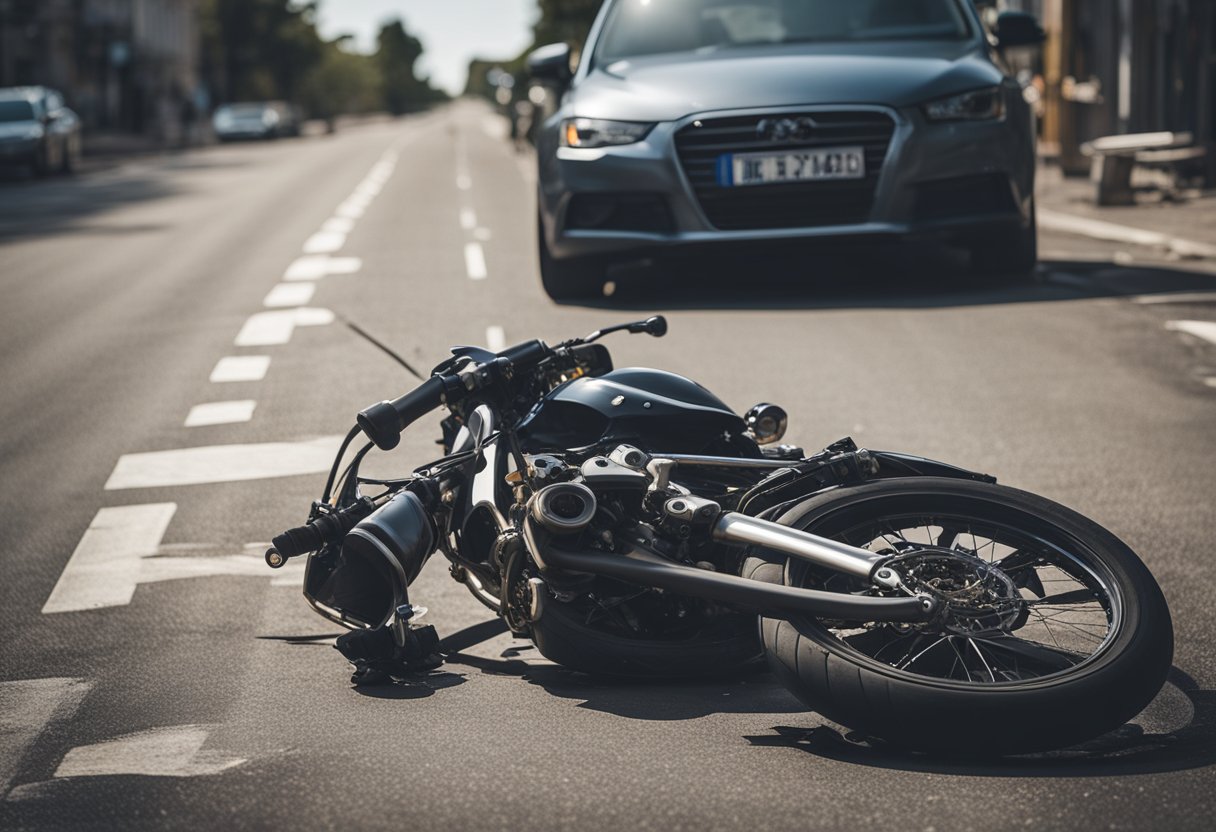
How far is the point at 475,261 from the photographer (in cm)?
1412

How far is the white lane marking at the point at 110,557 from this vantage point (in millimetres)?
5336

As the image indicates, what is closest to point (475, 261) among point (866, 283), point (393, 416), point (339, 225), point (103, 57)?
point (866, 283)

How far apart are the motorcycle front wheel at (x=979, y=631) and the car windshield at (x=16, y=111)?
32666mm

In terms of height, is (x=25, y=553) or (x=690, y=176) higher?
(x=690, y=176)

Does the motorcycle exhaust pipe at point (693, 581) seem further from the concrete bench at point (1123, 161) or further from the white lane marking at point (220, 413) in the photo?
the concrete bench at point (1123, 161)

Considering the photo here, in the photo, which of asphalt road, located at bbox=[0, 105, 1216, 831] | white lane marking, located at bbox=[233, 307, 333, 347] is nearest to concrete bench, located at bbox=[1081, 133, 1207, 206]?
asphalt road, located at bbox=[0, 105, 1216, 831]

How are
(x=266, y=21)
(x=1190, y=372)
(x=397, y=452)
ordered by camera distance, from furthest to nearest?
1. (x=266, y=21)
2. (x=1190, y=372)
3. (x=397, y=452)

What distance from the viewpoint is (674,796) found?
3.15m

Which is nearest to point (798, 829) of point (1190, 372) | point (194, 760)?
point (194, 760)

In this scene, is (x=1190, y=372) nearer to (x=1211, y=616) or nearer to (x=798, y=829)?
(x=1211, y=616)

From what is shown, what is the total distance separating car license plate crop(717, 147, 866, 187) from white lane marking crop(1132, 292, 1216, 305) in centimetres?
206

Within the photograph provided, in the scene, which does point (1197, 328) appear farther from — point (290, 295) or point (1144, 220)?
point (1144, 220)

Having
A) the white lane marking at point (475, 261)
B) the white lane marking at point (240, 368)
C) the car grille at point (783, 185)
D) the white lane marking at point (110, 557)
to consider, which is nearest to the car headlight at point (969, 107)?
the car grille at point (783, 185)

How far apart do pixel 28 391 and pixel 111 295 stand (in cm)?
412
